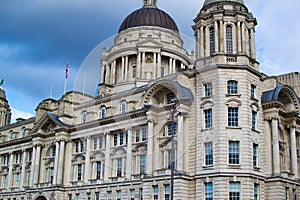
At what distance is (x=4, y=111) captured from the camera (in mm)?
91688

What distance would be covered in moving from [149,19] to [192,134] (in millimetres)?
39405

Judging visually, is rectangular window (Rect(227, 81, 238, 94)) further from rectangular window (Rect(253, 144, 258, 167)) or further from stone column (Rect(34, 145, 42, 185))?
stone column (Rect(34, 145, 42, 185))

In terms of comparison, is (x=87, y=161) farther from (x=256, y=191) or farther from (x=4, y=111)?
(x=4, y=111)

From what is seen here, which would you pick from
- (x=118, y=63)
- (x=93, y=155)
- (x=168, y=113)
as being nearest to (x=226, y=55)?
(x=168, y=113)

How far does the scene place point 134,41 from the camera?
263ft

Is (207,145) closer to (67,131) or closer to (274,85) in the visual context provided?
(274,85)

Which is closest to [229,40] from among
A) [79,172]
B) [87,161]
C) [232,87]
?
[232,87]

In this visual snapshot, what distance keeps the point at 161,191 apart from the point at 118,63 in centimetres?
3619

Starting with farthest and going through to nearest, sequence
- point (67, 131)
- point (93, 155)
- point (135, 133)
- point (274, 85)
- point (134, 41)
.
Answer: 1. point (134, 41)
2. point (67, 131)
3. point (93, 155)
4. point (135, 133)
5. point (274, 85)

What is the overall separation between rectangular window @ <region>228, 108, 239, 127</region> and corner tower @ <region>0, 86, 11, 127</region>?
56.0m

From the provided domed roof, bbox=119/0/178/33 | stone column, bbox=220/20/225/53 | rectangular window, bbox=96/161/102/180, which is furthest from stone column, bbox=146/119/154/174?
domed roof, bbox=119/0/178/33

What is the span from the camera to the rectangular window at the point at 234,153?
47037 mm

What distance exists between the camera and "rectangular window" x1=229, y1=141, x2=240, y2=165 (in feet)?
154

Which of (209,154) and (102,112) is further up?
(102,112)
